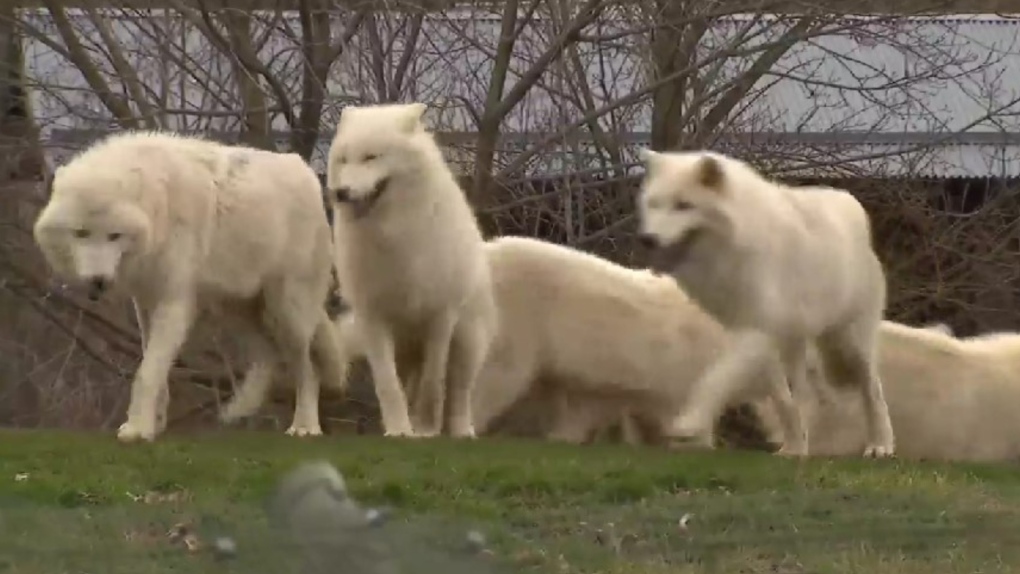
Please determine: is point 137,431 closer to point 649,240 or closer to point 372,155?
point 372,155

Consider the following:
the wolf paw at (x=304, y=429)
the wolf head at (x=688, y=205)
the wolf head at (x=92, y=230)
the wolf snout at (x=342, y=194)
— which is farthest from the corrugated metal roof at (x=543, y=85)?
the wolf head at (x=688, y=205)

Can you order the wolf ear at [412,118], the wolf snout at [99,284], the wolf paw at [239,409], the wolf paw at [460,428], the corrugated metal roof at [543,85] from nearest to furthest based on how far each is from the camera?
1. the wolf snout at [99,284]
2. the wolf ear at [412,118]
3. the wolf paw at [460,428]
4. the wolf paw at [239,409]
5. the corrugated metal roof at [543,85]

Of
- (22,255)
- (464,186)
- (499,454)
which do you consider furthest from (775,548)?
(22,255)

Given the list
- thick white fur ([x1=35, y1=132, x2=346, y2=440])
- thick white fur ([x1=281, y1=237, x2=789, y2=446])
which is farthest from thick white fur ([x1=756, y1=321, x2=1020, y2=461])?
thick white fur ([x1=35, y1=132, x2=346, y2=440])

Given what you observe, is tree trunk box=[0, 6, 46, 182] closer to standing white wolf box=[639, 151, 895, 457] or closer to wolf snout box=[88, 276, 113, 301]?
wolf snout box=[88, 276, 113, 301]

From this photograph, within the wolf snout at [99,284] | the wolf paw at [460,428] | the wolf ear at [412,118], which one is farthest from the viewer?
the wolf paw at [460,428]

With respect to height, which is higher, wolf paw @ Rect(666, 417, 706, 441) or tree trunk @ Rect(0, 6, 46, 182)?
tree trunk @ Rect(0, 6, 46, 182)

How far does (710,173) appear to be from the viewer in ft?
26.6

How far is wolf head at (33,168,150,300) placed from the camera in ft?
25.5

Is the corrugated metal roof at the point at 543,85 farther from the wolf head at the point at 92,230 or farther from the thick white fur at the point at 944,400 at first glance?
the wolf head at the point at 92,230

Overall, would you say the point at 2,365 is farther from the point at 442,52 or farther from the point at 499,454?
the point at 499,454

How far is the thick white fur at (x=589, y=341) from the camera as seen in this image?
10.6 meters

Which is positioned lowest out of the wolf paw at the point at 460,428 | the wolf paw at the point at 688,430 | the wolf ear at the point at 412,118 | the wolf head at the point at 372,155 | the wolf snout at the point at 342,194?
the wolf paw at the point at 460,428

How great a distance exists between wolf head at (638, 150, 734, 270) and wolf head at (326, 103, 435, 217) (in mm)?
1234
